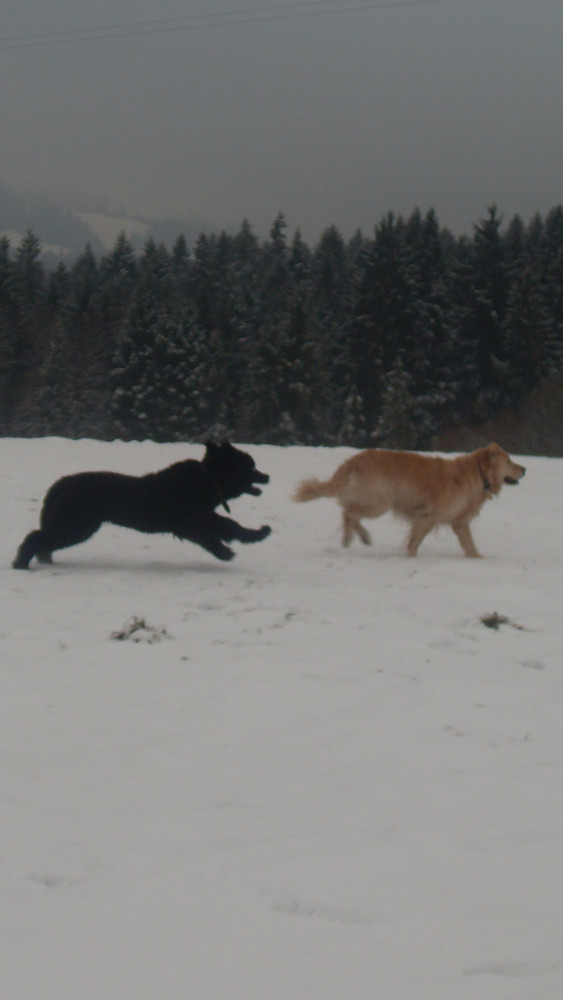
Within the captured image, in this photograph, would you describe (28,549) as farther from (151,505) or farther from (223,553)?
(223,553)

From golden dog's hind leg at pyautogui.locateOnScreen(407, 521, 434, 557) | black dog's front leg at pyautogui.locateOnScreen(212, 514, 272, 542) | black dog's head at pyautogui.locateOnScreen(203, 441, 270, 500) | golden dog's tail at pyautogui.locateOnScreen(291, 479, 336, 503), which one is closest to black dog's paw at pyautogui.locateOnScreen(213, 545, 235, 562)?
black dog's front leg at pyautogui.locateOnScreen(212, 514, 272, 542)

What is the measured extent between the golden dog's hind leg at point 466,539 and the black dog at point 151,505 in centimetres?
212

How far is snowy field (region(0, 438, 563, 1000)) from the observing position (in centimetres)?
231

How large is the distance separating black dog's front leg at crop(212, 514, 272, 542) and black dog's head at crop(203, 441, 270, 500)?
0.30 meters

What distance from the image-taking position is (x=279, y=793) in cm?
338

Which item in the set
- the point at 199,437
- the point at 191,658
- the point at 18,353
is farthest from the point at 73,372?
the point at 191,658

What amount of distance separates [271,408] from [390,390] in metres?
11.2

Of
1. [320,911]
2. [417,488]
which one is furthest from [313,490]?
[320,911]

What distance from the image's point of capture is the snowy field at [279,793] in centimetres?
231

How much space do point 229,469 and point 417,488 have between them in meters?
1.90

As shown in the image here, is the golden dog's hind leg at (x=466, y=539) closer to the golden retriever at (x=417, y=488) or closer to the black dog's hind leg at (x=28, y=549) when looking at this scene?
the golden retriever at (x=417, y=488)

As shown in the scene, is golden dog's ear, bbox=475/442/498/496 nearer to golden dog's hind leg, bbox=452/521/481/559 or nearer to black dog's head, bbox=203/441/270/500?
golden dog's hind leg, bbox=452/521/481/559

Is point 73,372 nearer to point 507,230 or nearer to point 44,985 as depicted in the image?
point 507,230

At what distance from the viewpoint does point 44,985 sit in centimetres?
218
